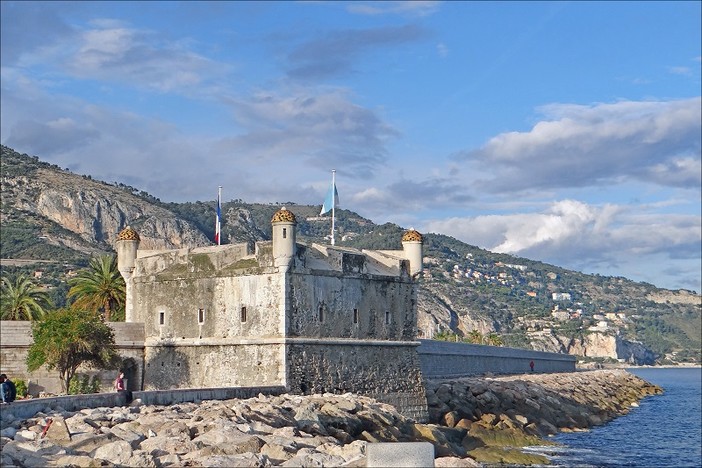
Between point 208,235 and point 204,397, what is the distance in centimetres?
12809

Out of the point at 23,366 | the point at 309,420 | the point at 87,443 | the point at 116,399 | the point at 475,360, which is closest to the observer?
the point at 87,443

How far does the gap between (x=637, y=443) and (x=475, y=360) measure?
16.6m

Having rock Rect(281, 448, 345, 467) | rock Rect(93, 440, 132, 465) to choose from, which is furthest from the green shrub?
rock Rect(281, 448, 345, 467)

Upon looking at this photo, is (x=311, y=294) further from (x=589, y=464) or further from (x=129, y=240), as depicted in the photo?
(x=589, y=464)

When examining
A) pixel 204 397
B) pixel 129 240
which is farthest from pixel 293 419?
pixel 129 240

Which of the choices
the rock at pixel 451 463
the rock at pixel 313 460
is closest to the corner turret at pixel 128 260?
the rock at pixel 313 460

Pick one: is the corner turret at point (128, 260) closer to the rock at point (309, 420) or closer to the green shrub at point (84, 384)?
the green shrub at point (84, 384)

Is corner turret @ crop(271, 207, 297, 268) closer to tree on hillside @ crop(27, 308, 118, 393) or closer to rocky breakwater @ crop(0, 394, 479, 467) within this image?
rocky breakwater @ crop(0, 394, 479, 467)

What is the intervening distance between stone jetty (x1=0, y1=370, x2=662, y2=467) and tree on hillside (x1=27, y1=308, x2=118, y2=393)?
6310 mm

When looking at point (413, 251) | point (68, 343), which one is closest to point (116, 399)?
point (68, 343)

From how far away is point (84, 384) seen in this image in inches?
1341

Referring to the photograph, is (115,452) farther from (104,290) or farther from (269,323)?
(104,290)

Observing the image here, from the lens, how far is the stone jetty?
65.3 feet

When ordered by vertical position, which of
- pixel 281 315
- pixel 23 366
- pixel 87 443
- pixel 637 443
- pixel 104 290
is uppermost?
pixel 104 290
